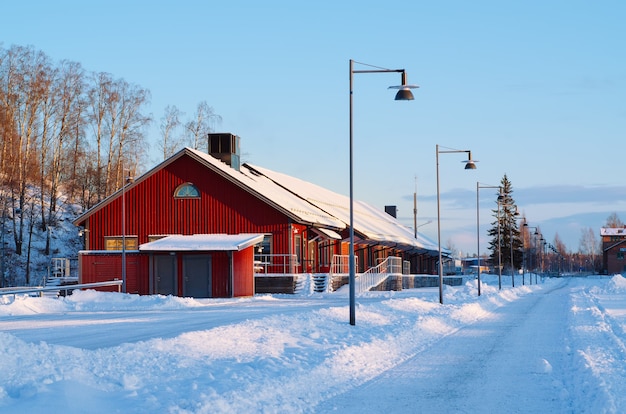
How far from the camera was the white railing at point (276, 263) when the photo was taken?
46.2 metres

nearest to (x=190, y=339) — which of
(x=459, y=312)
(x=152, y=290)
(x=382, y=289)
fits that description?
(x=459, y=312)

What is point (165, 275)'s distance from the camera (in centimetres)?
4462

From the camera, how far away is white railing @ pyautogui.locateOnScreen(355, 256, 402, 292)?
47.8 metres

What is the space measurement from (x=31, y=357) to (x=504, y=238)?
379 feet

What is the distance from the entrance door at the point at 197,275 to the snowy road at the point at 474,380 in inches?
1002

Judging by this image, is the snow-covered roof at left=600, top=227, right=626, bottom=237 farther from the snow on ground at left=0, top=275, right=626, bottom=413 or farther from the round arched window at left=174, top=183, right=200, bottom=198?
the snow on ground at left=0, top=275, right=626, bottom=413

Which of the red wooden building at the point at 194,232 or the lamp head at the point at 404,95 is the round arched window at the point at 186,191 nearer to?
the red wooden building at the point at 194,232

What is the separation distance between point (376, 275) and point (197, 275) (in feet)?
39.3

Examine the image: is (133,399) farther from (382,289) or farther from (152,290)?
(382,289)

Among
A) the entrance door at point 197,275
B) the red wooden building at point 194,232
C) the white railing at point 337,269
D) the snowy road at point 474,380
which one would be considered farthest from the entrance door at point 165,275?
the snowy road at point 474,380

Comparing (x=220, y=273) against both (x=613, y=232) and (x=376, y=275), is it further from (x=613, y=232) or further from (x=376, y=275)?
(x=613, y=232)

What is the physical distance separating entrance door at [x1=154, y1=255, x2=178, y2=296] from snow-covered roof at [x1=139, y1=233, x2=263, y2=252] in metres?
1.00

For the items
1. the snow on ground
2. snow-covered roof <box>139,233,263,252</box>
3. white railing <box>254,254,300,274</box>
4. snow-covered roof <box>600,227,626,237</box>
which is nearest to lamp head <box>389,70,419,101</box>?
the snow on ground

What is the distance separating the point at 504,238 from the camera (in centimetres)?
12275
